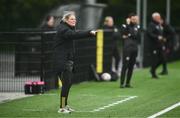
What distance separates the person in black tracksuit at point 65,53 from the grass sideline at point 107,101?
429 millimetres

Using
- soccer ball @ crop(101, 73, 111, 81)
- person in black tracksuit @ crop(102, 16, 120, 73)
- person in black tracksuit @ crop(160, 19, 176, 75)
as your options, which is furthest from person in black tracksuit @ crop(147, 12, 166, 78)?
soccer ball @ crop(101, 73, 111, 81)

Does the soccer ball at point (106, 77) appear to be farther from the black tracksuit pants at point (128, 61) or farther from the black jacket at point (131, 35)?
the black jacket at point (131, 35)

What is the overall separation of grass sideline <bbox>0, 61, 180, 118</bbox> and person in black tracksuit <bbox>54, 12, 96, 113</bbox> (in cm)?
43

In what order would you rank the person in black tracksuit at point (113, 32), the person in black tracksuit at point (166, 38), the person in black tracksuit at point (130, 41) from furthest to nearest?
the person in black tracksuit at point (166, 38) → the person in black tracksuit at point (113, 32) → the person in black tracksuit at point (130, 41)

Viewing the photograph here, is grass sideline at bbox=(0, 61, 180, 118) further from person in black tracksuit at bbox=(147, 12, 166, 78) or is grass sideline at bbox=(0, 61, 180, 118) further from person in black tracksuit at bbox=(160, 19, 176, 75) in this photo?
person in black tracksuit at bbox=(160, 19, 176, 75)

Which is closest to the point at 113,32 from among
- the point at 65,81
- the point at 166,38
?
the point at 166,38

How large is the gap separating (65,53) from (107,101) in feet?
9.26

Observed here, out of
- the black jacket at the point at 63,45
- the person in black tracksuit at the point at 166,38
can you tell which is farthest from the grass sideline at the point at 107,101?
the person in black tracksuit at the point at 166,38

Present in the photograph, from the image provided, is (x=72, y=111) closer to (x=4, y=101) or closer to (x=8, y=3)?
(x=4, y=101)

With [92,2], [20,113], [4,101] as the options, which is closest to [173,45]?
[92,2]

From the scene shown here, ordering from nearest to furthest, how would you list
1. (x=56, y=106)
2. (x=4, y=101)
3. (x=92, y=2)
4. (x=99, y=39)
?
(x=56, y=106) → (x=4, y=101) → (x=99, y=39) → (x=92, y=2)

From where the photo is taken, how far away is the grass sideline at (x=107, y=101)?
54.6ft

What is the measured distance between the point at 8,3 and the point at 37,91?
22.7 meters

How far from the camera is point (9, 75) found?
2214 cm
